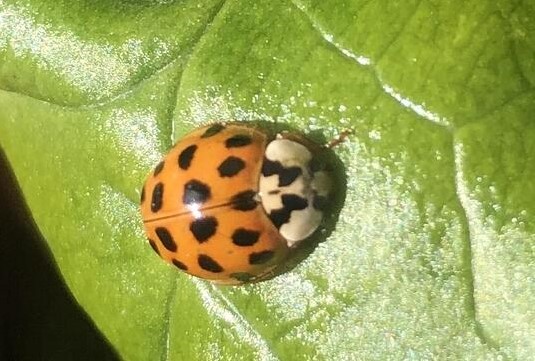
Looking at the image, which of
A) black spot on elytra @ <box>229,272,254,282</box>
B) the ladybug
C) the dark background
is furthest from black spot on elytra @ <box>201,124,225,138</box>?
the dark background

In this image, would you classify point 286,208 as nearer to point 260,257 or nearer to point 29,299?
point 260,257

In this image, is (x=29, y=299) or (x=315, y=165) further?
(x=29, y=299)

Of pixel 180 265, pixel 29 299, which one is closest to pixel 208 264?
pixel 180 265

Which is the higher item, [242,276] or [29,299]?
[242,276]

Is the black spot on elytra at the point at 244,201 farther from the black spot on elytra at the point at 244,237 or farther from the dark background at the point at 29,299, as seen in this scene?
the dark background at the point at 29,299

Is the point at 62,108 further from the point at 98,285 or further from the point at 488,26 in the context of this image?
the point at 488,26

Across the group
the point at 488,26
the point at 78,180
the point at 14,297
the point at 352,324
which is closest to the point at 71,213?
the point at 78,180

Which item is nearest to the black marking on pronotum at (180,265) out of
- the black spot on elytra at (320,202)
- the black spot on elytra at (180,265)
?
the black spot on elytra at (180,265)

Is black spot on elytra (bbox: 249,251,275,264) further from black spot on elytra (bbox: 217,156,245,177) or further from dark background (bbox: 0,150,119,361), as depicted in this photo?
dark background (bbox: 0,150,119,361)
